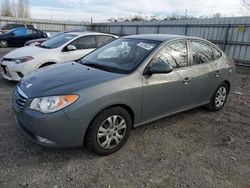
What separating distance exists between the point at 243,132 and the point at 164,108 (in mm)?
1535

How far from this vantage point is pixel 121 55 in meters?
3.67

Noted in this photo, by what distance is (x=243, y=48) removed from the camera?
1045cm

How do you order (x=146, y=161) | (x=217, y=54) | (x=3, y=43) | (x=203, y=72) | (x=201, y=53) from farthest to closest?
1. (x=3, y=43)
2. (x=217, y=54)
3. (x=201, y=53)
4. (x=203, y=72)
5. (x=146, y=161)

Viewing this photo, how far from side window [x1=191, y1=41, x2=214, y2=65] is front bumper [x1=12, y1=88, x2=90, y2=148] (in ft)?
7.75

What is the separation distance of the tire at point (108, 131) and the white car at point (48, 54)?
3690mm

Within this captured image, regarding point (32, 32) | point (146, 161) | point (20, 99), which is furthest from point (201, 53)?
point (32, 32)

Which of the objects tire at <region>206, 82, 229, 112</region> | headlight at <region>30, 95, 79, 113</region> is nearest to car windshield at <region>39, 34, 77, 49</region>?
headlight at <region>30, 95, 79, 113</region>

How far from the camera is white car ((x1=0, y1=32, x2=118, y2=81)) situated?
19.1 feet

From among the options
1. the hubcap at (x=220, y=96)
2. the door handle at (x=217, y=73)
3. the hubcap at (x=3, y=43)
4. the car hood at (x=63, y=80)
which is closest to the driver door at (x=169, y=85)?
the car hood at (x=63, y=80)

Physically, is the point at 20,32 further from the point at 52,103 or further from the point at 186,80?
the point at 52,103

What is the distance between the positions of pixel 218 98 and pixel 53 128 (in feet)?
11.4

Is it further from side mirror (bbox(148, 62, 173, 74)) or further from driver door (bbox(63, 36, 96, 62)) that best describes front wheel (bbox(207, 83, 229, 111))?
driver door (bbox(63, 36, 96, 62))

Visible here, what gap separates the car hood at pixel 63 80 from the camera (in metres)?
2.75

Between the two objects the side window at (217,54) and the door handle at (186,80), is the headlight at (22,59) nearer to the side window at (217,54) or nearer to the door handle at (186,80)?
the door handle at (186,80)
